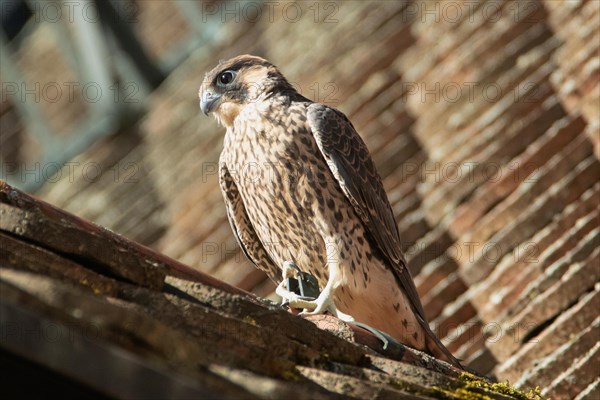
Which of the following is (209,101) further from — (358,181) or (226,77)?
(358,181)

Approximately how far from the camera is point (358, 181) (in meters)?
3.84

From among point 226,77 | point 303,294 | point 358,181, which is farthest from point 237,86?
point 303,294

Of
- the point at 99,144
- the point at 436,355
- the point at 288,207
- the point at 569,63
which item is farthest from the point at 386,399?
the point at 99,144

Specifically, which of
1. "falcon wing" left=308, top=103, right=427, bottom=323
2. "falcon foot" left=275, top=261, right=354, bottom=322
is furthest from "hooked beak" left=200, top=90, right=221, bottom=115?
"falcon foot" left=275, top=261, right=354, bottom=322

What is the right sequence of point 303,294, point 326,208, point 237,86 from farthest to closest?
point 237,86 < point 326,208 < point 303,294

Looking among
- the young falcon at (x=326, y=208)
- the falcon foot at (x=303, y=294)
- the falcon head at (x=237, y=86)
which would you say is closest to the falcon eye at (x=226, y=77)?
the falcon head at (x=237, y=86)

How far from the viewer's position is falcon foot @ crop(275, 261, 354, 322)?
3078 mm

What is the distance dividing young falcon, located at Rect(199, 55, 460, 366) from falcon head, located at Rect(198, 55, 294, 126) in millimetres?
188

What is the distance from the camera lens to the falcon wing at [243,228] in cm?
407

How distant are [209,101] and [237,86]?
0.42 ft

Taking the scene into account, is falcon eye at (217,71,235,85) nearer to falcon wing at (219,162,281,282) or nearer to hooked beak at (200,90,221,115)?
hooked beak at (200,90,221,115)

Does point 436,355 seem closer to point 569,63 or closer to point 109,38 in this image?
point 569,63

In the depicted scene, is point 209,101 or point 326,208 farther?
point 209,101

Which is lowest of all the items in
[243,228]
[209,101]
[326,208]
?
[243,228]
